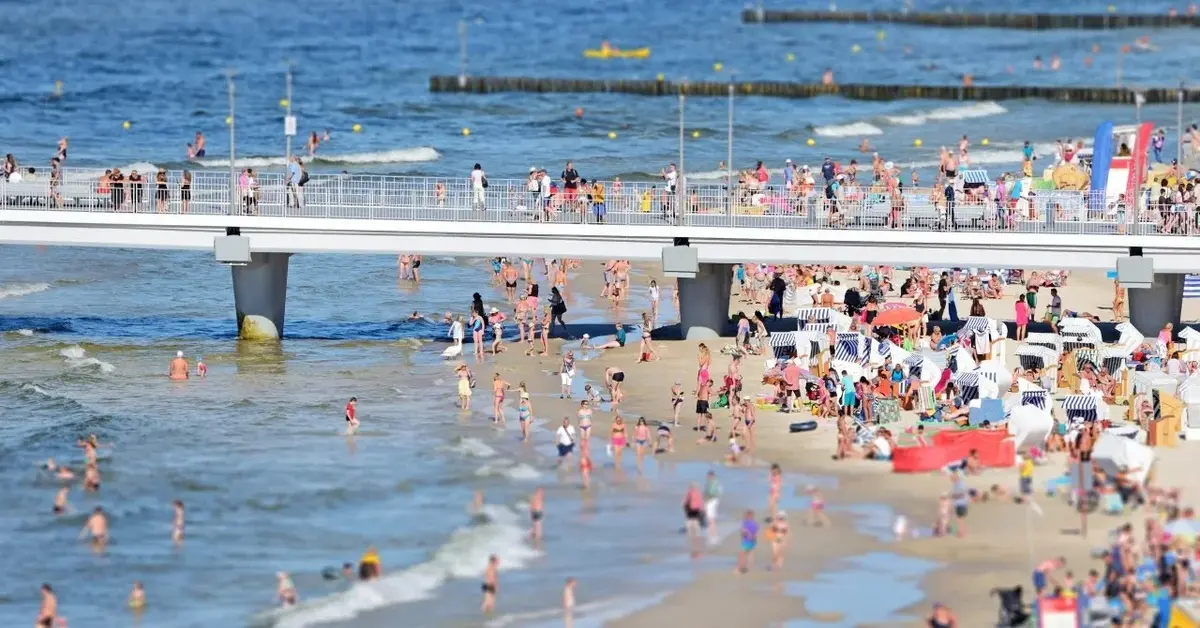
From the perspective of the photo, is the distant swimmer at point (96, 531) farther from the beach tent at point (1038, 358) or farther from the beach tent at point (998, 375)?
the beach tent at point (1038, 358)

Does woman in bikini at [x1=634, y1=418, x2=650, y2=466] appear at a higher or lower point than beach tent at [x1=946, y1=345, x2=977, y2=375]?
lower

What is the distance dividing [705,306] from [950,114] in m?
53.1

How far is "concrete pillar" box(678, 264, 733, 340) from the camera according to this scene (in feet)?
145

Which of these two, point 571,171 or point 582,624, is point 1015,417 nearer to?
point 582,624

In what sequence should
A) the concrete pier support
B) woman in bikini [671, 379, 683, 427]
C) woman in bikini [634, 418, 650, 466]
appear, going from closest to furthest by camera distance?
woman in bikini [634, 418, 650, 466]
woman in bikini [671, 379, 683, 427]
the concrete pier support

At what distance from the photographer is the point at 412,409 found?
130 ft

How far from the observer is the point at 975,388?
3716 cm

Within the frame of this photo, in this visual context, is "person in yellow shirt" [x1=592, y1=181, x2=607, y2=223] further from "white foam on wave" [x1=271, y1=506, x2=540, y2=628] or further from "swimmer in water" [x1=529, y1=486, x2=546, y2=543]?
"swimmer in water" [x1=529, y1=486, x2=546, y2=543]

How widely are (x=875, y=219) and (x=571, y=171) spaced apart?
6602 millimetres

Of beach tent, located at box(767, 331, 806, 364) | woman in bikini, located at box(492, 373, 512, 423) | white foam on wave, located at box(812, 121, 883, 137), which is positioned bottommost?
woman in bikini, located at box(492, 373, 512, 423)

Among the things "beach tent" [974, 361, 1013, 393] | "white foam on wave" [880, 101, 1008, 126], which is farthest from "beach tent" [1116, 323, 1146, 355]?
"white foam on wave" [880, 101, 1008, 126]

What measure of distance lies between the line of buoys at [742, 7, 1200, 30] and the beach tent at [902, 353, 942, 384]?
99.6 m

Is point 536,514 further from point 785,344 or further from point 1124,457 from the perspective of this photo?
point 785,344

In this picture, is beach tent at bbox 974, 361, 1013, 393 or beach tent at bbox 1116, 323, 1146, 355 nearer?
beach tent at bbox 974, 361, 1013, 393
